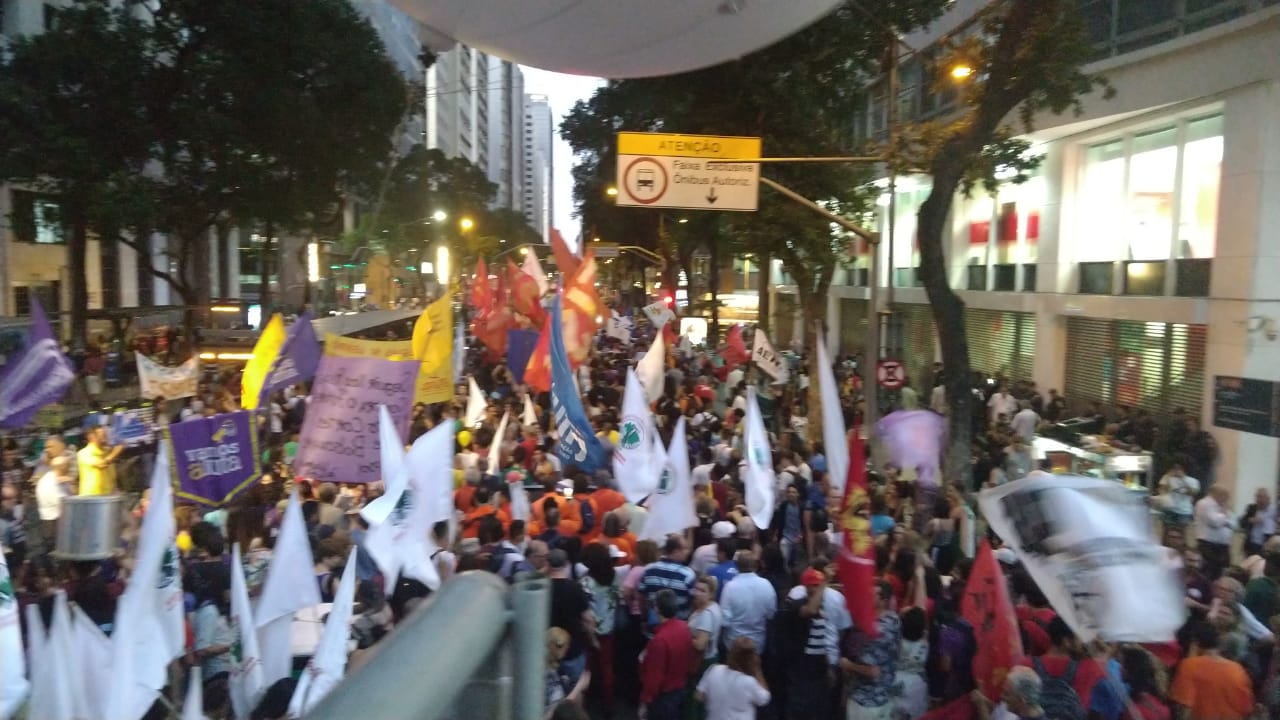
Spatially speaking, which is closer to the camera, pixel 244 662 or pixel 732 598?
pixel 244 662

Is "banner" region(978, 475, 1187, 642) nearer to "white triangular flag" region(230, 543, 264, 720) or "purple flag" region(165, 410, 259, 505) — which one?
"white triangular flag" region(230, 543, 264, 720)

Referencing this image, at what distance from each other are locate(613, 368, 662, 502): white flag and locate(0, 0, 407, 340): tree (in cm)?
1708

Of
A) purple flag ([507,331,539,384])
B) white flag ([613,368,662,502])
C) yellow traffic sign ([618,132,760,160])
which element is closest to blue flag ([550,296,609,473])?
white flag ([613,368,662,502])

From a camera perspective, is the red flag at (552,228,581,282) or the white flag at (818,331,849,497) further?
the red flag at (552,228,581,282)

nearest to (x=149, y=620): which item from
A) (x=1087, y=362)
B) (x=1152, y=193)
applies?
(x=1152, y=193)

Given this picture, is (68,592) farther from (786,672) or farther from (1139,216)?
(1139,216)

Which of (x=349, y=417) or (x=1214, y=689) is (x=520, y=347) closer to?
(x=349, y=417)

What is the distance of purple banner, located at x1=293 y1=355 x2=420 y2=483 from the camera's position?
9258mm

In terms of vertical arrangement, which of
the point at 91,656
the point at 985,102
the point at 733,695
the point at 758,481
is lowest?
the point at 733,695

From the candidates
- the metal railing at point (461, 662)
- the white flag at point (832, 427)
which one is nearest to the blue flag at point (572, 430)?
the white flag at point (832, 427)

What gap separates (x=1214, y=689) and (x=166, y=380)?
42.2ft

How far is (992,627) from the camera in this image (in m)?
5.85

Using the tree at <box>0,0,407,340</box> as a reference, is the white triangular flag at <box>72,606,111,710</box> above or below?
below

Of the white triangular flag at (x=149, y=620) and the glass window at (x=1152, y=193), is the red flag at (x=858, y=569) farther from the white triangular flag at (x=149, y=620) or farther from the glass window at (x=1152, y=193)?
the glass window at (x=1152, y=193)
